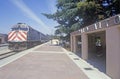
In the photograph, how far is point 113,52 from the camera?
41.4 feet

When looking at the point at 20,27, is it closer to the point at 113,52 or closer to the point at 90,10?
the point at 90,10

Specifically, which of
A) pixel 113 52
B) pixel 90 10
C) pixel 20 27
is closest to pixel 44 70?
pixel 113 52

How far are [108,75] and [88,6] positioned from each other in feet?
59.0

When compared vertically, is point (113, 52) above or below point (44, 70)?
above

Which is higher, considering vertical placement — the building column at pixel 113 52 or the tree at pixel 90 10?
the tree at pixel 90 10

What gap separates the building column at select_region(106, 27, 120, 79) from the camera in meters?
11.8

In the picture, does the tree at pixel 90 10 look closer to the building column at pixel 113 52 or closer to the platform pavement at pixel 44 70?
the platform pavement at pixel 44 70

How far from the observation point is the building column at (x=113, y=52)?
38.7 feet

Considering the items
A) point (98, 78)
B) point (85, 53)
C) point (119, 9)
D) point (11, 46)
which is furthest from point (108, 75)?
point (11, 46)

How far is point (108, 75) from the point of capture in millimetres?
13523

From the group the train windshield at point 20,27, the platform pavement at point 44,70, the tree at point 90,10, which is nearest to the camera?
the platform pavement at point 44,70

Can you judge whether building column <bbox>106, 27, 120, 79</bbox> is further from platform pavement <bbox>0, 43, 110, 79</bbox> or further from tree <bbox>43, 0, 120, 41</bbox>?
tree <bbox>43, 0, 120, 41</bbox>

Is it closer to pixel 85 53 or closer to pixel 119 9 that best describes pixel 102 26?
pixel 85 53

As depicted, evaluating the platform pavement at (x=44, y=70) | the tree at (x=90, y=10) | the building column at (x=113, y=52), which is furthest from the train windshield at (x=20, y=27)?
the building column at (x=113, y=52)
